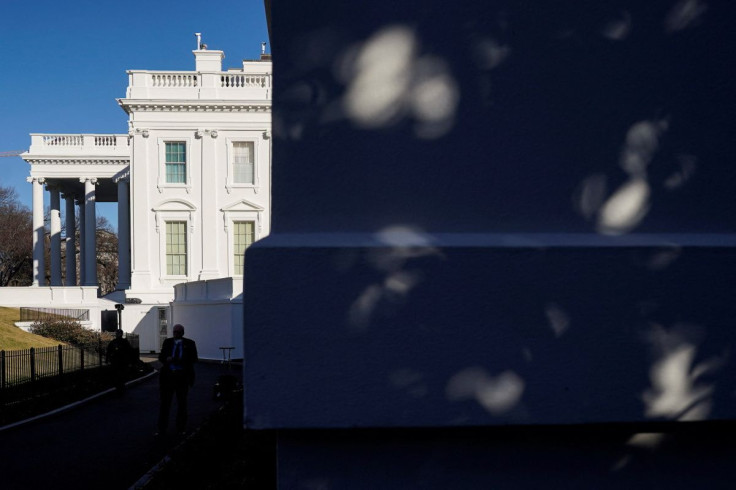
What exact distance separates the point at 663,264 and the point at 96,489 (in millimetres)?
7150

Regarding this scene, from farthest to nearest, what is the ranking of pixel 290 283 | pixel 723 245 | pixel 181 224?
pixel 181 224
pixel 723 245
pixel 290 283

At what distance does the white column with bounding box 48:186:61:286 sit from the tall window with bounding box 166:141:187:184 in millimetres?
14845

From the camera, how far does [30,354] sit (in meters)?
15.6

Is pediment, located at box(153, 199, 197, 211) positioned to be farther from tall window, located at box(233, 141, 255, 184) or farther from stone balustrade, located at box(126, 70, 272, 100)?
stone balustrade, located at box(126, 70, 272, 100)

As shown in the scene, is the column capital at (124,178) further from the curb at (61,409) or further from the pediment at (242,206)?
the curb at (61,409)

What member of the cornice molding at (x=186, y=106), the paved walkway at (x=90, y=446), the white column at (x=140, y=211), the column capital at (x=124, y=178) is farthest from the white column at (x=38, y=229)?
the paved walkway at (x=90, y=446)

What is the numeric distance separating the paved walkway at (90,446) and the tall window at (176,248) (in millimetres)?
21605

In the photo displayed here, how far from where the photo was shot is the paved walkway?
26.5 ft

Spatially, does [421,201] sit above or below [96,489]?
above

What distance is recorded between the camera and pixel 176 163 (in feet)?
121

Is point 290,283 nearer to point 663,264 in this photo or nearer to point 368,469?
point 368,469

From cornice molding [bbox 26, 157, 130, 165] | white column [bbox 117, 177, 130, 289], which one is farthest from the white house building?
cornice molding [bbox 26, 157, 130, 165]

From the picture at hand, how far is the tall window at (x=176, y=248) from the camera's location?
36750mm

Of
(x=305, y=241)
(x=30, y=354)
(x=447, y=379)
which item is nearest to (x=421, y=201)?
(x=305, y=241)
